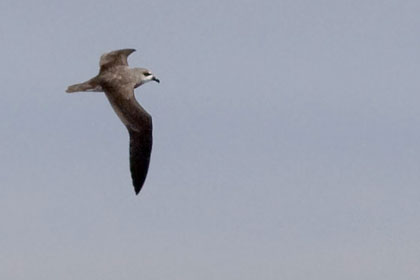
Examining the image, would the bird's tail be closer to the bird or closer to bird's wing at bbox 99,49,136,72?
the bird

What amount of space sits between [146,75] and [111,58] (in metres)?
Answer: 2.01

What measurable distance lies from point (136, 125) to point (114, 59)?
4283 mm

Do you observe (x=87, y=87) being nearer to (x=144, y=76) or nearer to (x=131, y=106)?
(x=131, y=106)

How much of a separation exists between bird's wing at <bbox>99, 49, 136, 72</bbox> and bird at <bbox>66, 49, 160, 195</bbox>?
24 cm

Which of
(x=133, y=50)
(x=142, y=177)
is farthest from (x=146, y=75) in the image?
(x=142, y=177)

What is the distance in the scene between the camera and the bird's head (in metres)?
61.3

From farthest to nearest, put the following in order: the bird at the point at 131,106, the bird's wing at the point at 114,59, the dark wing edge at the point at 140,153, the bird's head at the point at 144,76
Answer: the bird's wing at the point at 114,59
the bird's head at the point at 144,76
the bird at the point at 131,106
the dark wing edge at the point at 140,153

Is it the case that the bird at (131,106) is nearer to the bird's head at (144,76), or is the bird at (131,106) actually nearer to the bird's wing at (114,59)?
the bird's head at (144,76)

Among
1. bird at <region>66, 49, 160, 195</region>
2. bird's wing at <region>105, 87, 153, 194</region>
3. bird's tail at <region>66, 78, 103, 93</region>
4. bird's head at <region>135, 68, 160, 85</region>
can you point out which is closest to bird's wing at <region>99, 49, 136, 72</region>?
bird at <region>66, 49, 160, 195</region>

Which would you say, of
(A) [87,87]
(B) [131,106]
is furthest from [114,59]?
(B) [131,106]

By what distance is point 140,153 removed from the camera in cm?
5922

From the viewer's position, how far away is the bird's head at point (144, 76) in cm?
6134

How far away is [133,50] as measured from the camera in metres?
62.3

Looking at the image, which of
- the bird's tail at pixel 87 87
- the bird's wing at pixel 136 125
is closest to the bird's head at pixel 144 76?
the bird's wing at pixel 136 125
